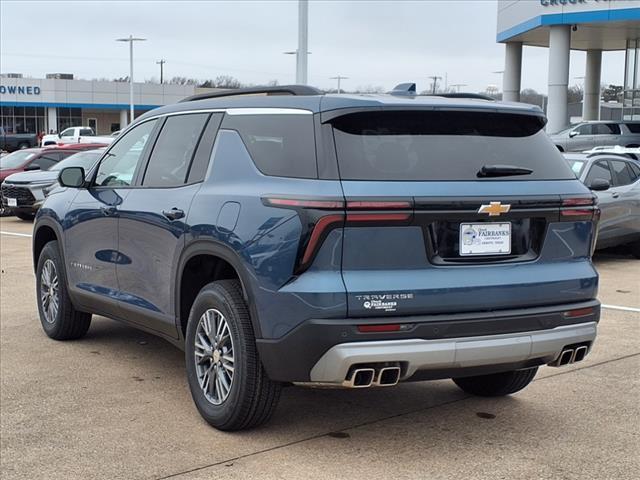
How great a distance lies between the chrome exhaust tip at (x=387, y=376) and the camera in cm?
422

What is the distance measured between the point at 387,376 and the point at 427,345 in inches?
9.7

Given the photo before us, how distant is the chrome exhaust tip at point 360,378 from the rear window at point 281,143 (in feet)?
3.22

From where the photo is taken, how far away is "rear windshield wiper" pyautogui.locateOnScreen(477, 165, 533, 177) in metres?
4.53

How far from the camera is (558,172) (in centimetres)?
478

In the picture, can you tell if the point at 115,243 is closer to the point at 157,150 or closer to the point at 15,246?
the point at 157,150

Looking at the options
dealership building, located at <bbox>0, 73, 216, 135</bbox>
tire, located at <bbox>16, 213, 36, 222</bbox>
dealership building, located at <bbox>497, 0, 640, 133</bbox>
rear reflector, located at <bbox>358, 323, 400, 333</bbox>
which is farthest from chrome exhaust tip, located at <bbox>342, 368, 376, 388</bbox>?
dealership building, located at <bbox>0, 73, 216, 135</bbox>

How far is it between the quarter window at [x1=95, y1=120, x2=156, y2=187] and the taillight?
7.22 feet

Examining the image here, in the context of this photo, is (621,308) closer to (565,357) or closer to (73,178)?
(565,357)

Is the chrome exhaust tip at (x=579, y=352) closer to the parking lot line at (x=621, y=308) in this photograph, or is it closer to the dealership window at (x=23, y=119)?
the parking lot line at (x=621, y=308)

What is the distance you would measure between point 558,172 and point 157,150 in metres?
2.63

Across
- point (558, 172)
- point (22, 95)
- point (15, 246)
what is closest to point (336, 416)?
point (558, 172)

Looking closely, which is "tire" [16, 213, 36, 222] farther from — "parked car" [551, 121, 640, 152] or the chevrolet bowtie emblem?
"parked car" [551, 121, 640, 152]

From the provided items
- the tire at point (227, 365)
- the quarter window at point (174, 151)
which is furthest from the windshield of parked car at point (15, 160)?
the tire at point (227, 365)

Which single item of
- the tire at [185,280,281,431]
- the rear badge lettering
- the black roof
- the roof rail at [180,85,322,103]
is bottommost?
the tire at [185,280,281,431]
